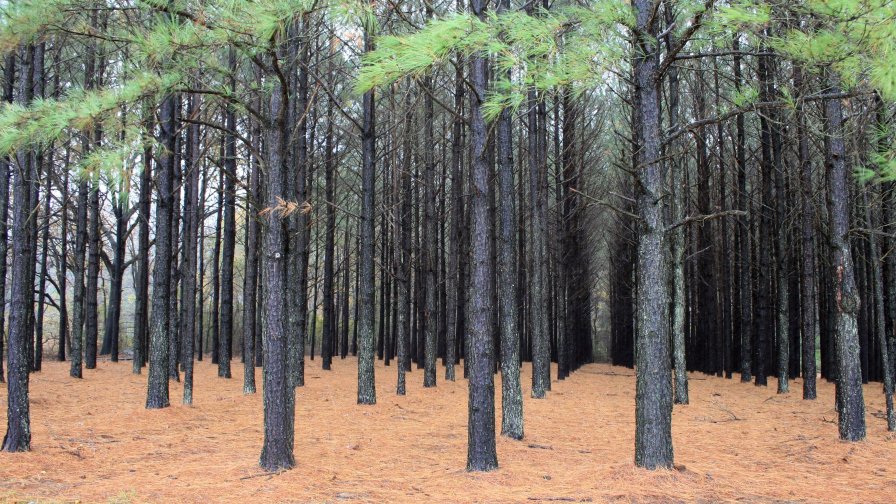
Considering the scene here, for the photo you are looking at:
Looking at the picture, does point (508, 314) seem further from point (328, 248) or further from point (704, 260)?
point (704, 260)

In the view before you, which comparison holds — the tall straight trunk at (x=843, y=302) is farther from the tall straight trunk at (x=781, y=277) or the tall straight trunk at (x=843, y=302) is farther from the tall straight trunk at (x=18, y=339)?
the tall straight trunk at (x=18, y=339)

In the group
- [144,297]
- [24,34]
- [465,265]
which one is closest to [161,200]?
[24,34]

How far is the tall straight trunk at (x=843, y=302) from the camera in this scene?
8.00 metres

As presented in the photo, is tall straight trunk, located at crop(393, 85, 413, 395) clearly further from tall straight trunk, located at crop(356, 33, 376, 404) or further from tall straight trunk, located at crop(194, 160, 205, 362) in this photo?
tall straight trunk, located at crop(194, 160, 205, 362)

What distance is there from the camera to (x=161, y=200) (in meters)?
10.3

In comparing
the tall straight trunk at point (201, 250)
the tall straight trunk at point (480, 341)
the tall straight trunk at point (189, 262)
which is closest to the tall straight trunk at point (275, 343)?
the tall straight trunk at point (480, 341)

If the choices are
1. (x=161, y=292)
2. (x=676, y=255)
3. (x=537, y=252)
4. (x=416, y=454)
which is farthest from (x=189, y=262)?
(x=676, y=255)

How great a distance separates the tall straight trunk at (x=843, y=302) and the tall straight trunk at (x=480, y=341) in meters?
4.60

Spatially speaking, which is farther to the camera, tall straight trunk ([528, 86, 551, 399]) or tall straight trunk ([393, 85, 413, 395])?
tall straight trunk ([393, 85, 413, 395])

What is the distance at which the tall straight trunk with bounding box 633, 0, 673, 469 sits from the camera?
6172mm

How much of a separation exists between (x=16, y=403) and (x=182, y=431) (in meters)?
2.50

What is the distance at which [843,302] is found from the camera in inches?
318

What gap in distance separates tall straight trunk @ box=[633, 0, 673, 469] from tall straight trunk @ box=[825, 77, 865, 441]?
3045 millimetres

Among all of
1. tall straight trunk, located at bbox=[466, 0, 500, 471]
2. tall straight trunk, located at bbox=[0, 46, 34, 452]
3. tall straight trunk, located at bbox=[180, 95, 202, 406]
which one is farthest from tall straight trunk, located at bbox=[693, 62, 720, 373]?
tall straight trunk, located at bbox=[0, 46, 34, 452]
